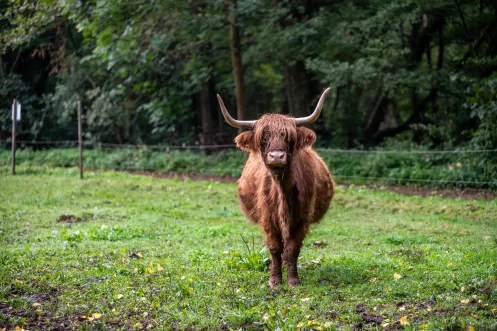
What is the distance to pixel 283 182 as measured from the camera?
6.04 meters

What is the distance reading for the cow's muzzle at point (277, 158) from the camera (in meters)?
5.64

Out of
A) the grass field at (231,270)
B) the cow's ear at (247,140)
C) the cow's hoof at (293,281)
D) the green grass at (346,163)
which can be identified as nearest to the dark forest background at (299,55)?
the green grass at (346,163)

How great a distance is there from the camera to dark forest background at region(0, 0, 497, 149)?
16.7m

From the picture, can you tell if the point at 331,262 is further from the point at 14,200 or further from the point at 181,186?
the point at 181,186

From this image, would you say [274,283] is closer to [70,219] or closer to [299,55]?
[70,219]

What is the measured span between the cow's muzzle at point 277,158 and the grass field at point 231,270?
1.29 metres

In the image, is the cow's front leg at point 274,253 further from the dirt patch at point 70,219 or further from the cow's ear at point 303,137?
the dirt patch at point 70,219

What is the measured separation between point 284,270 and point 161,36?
1365 centimetres

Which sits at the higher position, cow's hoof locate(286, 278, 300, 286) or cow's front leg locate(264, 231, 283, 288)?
cow's front leg locate(264, 231, 283, 288)

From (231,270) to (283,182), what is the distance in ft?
4.13

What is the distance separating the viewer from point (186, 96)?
78.0ft

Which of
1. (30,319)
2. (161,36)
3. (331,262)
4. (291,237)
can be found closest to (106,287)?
(30,319)

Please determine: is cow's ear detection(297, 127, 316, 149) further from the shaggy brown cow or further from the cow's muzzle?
the cow's muzzle

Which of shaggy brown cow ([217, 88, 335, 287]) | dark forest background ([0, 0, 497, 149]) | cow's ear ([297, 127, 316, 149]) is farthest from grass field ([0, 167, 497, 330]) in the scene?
dark forest background ([0, 0, 497, 149])
